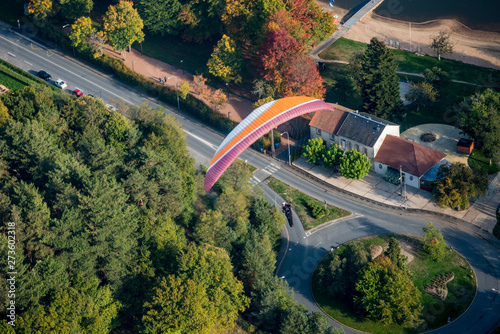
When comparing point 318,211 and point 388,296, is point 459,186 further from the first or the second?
point 388,296

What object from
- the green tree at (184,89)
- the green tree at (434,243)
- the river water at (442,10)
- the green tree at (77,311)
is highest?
the river water at (442,10)

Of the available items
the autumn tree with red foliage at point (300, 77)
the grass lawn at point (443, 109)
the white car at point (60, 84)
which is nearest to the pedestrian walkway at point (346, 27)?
the autumn tree with red foliage at point (300, 77)

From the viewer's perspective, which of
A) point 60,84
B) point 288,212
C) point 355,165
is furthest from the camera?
point 60,84

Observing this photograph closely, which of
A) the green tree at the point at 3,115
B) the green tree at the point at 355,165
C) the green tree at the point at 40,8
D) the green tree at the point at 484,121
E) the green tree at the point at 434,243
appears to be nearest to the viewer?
the green tree at the point at 434,243

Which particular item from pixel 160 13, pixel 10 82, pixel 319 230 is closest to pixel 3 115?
pixel 10 82

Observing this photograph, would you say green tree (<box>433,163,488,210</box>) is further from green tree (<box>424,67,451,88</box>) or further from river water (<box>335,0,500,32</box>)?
river water (<box>335,0,500,32</box>)

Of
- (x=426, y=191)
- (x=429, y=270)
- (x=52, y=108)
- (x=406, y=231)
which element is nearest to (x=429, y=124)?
(x=426, y=191)

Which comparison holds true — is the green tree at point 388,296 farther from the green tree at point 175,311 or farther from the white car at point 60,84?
the white car at point 60,84
